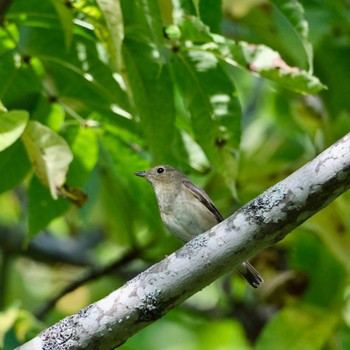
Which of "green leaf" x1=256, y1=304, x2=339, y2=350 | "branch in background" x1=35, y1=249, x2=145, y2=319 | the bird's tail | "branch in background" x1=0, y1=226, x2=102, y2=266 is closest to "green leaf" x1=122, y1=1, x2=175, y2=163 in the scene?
the bird's tail

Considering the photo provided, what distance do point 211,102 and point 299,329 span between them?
177cm

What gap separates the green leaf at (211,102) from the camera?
13.4ft

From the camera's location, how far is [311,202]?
3.05m

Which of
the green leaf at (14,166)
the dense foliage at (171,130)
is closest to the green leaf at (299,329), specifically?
the dense foliage at (171,130)

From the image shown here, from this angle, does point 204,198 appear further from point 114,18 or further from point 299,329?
point 114,18

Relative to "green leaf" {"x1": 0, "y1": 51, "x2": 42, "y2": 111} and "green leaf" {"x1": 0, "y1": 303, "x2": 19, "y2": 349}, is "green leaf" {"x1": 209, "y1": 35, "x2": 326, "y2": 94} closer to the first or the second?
"green leaf" {"x1": 0, "y1": 51, "x2": 42, "y2": 111}

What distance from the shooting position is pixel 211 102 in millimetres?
4129

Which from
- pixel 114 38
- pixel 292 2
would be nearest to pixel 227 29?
pixel 292 2

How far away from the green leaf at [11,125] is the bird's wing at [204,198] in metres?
1.91

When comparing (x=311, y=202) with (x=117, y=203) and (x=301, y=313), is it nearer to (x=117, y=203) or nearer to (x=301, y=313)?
(x=301, y=313)

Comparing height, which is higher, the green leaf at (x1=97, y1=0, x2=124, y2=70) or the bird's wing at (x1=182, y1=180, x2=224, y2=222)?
the green leaf at (x1=97, y1=0, x2=124, y2=70)

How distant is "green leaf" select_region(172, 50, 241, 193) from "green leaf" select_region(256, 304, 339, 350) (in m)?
1.44

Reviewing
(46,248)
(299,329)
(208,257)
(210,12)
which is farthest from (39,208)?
(46,248)

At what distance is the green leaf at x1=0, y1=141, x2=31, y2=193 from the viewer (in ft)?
14.0
